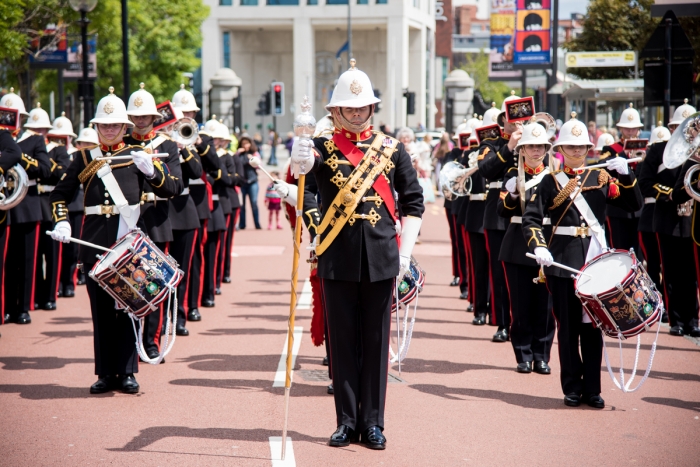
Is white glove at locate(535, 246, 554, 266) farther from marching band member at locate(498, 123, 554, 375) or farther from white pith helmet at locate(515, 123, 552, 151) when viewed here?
white pith helmet at locate(515, 123, 552, 151)

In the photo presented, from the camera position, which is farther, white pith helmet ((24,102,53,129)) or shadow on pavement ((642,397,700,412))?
white pith helmet ((24,102,53,129))

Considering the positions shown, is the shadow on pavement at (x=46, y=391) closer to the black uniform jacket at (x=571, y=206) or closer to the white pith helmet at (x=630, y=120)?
the black uniform jacket at (x=571, y=206)

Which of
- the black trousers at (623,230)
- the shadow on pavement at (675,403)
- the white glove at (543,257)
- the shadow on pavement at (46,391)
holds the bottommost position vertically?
the shadow on pavement at (675,403)

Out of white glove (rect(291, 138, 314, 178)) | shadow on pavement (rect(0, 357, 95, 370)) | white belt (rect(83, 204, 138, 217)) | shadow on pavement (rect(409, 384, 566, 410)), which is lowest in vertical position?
shadow on pavement (rect(409, 384, 566, 410))

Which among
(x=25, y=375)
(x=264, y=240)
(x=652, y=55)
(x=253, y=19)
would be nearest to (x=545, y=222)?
(x=25, y=375)

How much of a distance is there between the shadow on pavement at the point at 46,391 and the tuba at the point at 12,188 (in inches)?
113

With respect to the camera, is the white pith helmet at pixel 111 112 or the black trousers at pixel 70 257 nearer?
the white pith helmet at pixel 111 112

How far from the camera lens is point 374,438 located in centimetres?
669

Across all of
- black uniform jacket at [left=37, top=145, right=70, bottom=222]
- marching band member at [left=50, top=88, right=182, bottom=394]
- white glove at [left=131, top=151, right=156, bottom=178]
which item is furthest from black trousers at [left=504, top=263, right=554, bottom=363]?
black uniform jacket at [left=37, top=145, right=70, bottom=222]

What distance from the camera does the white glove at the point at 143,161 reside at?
26.2ft

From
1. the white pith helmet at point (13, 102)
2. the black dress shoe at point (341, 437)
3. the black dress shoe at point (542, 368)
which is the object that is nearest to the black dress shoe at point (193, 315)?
the white pith helmet at point (13, 102)

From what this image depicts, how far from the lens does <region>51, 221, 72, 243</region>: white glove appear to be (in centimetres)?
814

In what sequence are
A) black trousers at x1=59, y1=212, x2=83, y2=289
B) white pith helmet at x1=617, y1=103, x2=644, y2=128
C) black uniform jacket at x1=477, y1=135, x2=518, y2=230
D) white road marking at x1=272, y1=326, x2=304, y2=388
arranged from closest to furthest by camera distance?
1. white road marking at x1=272, y1=326, x2=304, y2=388
2. black uniform jacket at x1=477, y1=135, x2=518, y2=230
3. white pith helmet at x1=617, y1=103, x2=644, y2=128
4. black trousers at x1=59, y1=212, x2=83, y2=289

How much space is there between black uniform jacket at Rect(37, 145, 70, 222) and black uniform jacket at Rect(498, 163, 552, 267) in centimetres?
577
